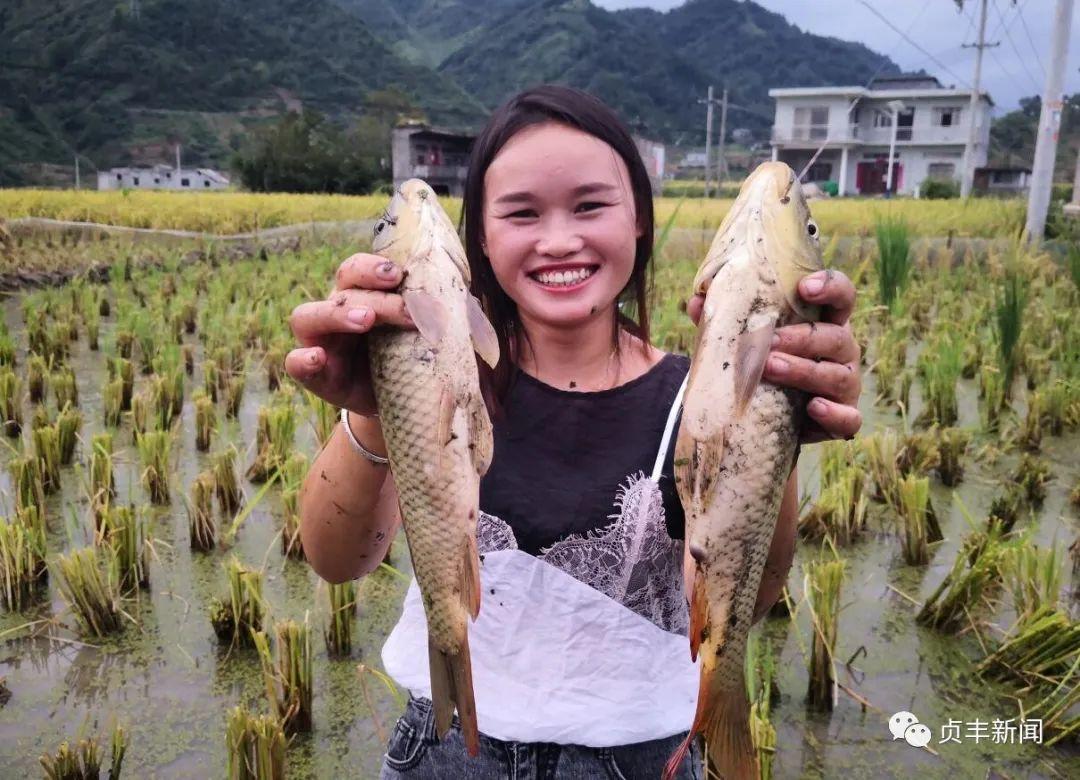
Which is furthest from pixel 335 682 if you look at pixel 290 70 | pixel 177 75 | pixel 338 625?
pixel 290 70

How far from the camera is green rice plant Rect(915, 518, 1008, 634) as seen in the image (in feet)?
9.96

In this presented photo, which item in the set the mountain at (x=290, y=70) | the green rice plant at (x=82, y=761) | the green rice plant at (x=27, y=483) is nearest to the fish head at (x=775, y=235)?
the green rice plant at (x=82, y=761)

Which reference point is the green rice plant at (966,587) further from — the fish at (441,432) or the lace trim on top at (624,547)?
the fish at (441,432)

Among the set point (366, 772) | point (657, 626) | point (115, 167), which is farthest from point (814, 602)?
point (115, 167)

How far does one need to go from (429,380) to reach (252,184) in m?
40.6

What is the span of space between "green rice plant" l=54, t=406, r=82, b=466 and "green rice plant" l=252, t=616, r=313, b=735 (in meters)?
2.55

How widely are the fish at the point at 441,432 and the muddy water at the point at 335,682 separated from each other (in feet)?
4.35

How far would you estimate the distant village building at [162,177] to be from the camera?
48.2 meters

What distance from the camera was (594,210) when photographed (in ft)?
5.96

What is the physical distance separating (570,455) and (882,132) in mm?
48148

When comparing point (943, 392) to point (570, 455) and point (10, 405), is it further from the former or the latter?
point (10, 405)

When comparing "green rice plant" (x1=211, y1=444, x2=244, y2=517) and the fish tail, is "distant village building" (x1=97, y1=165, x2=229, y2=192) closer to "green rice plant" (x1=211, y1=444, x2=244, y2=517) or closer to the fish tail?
"green rice plant" (x1=211, y1=444, x2=244, y2=517)

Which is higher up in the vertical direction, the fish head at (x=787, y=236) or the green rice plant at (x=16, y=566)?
the fish head at (x=787, y=236)

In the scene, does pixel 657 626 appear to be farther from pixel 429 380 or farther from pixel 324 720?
pixel 324 720
